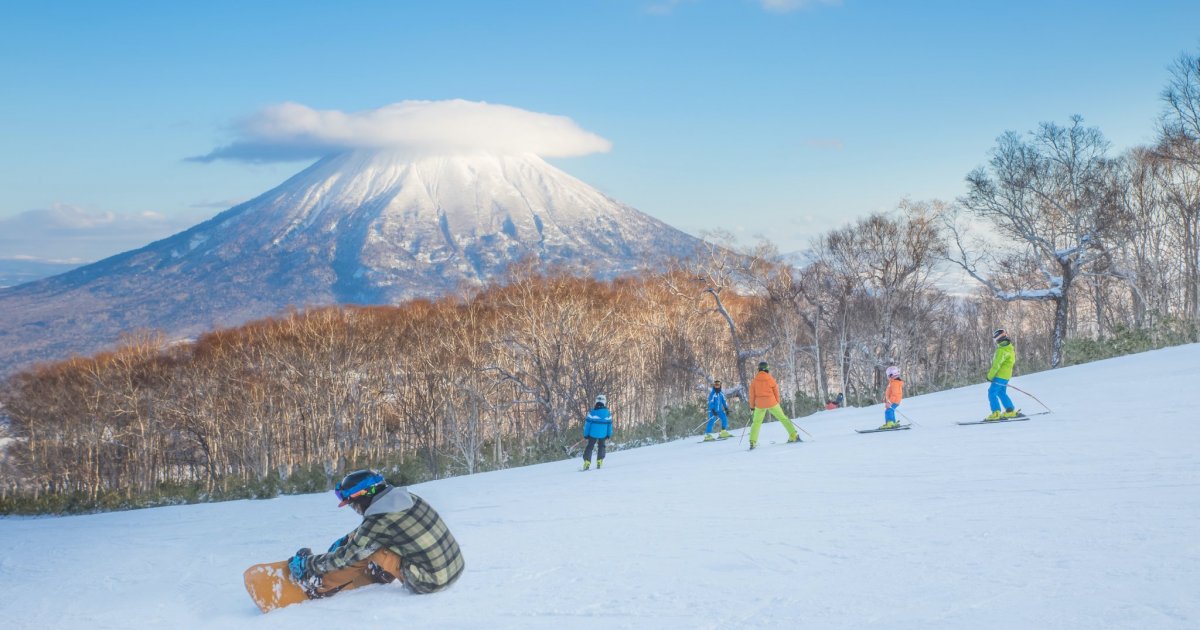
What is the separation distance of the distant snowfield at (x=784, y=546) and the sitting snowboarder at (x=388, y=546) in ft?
0.63

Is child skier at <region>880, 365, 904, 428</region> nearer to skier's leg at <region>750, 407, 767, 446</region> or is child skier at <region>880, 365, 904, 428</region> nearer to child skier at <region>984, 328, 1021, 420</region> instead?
child skier at <region>984, 328, 1021, 420</region>

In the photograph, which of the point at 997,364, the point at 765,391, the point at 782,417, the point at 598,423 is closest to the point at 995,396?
the point at 997,364

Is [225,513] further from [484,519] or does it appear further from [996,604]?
[996,604]

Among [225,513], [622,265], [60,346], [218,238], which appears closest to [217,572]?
[225,513]

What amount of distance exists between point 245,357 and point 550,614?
49.7 metres

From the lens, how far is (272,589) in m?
6.79

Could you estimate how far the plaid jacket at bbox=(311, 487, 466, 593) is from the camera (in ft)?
21.0

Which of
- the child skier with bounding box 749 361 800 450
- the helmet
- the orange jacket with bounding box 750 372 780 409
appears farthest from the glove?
the orange jacket with bounding box 750 372 780 409

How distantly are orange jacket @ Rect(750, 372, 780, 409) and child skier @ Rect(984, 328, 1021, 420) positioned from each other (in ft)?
12.8

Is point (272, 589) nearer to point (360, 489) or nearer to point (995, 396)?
point (360, 489)

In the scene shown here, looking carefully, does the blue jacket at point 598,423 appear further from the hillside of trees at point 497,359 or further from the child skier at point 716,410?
the hillside of trees at point 497,359

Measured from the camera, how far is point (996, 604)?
4848mm

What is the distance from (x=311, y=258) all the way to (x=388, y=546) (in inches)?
6859

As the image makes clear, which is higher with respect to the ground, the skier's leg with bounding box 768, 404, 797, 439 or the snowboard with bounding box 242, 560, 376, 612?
the skier's leg with bounding box 768, 404, 797, 439
